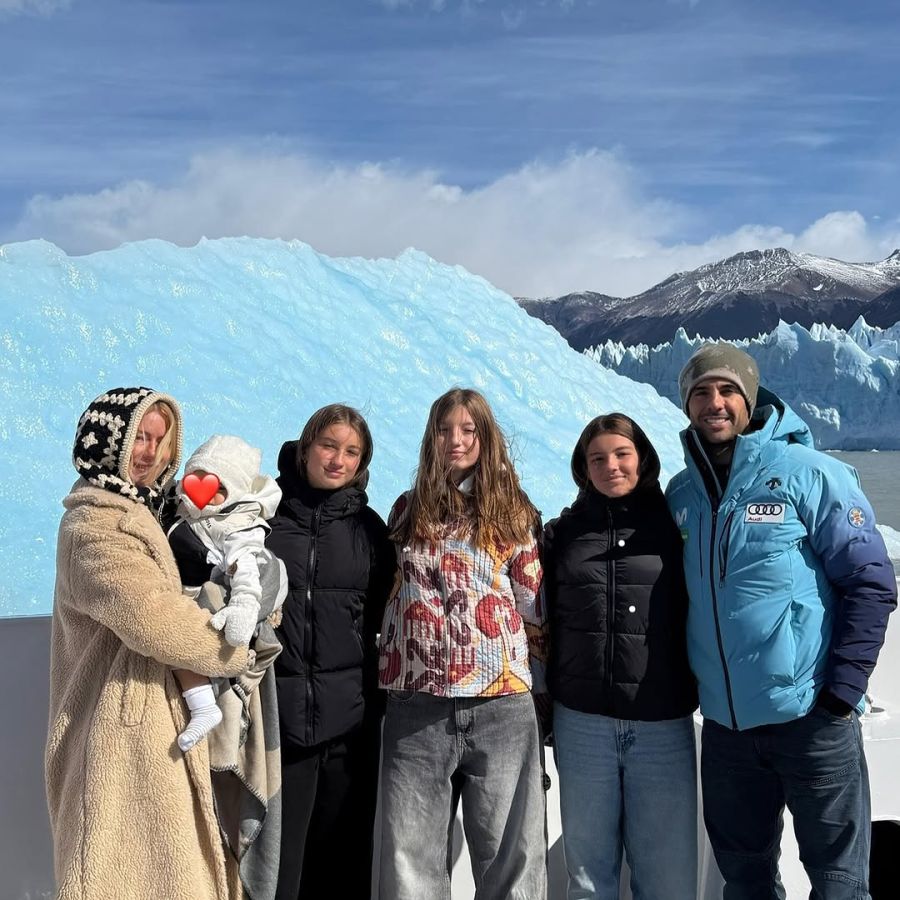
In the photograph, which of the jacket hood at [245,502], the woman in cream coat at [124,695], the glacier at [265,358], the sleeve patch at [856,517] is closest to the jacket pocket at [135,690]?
the woman in cream coat at [124,695]

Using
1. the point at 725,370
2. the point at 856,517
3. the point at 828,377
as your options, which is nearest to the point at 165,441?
the point at 725,370

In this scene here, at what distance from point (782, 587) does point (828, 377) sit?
2354 cm

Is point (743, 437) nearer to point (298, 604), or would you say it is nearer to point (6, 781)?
point (298, 604)

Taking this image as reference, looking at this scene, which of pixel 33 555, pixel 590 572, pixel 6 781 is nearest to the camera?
pixel 590 572

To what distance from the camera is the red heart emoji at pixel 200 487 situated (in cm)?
196

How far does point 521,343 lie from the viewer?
10.4 meters

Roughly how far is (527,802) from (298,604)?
2.21 ft

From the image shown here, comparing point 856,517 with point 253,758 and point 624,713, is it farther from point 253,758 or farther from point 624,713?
point 253,758

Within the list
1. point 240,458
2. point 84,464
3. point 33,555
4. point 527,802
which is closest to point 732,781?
point 527,802

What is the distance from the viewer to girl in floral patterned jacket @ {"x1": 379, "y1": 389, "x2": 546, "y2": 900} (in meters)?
2.12

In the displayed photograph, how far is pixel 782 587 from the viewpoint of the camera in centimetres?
208

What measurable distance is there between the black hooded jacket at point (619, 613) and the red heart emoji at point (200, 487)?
80 centimetres

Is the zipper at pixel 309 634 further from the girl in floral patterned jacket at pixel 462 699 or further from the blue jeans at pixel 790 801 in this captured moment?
the blue jeans at pixel 790 801

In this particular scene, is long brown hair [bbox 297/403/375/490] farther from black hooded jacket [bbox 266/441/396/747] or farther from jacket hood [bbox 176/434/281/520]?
jacket hood [bbox 176/434/281/520]
